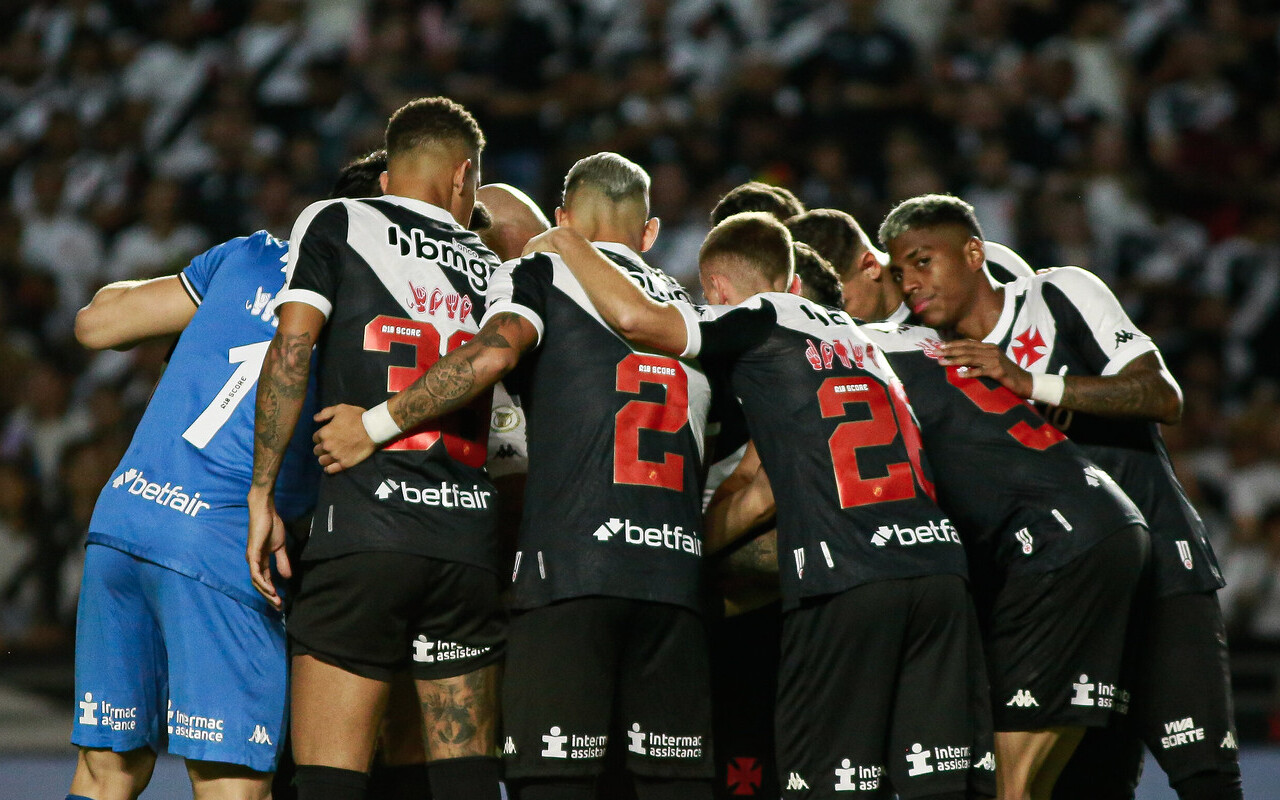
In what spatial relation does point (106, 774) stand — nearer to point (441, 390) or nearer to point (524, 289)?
point (441, 390)

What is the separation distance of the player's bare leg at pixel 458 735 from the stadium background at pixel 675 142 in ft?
21.0

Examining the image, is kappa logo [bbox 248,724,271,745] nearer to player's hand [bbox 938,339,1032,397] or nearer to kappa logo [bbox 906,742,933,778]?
kappa logo [bbox 906,742,933,778]

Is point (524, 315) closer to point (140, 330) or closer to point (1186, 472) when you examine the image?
point (140, 330)

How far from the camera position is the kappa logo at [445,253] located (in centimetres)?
438

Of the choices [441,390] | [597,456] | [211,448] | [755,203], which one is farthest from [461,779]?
[755,203]

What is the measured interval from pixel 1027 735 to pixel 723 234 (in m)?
2.10

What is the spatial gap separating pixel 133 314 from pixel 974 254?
10.3 ft

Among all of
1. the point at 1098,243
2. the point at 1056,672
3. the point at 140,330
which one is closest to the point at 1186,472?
the point at 1098,243

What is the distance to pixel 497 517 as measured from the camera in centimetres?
441

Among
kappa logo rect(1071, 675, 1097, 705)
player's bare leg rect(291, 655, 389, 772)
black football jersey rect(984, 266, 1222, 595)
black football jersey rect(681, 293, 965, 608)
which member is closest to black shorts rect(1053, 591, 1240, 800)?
black football jersey rect(984, 266, 1222, 595)

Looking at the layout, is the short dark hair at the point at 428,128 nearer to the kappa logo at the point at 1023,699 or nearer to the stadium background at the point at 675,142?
the kappa logo at the point at 1023,699

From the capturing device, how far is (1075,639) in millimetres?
4742

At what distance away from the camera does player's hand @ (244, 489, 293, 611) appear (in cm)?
418

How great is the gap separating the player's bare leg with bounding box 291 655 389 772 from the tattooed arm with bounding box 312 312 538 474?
64cm
